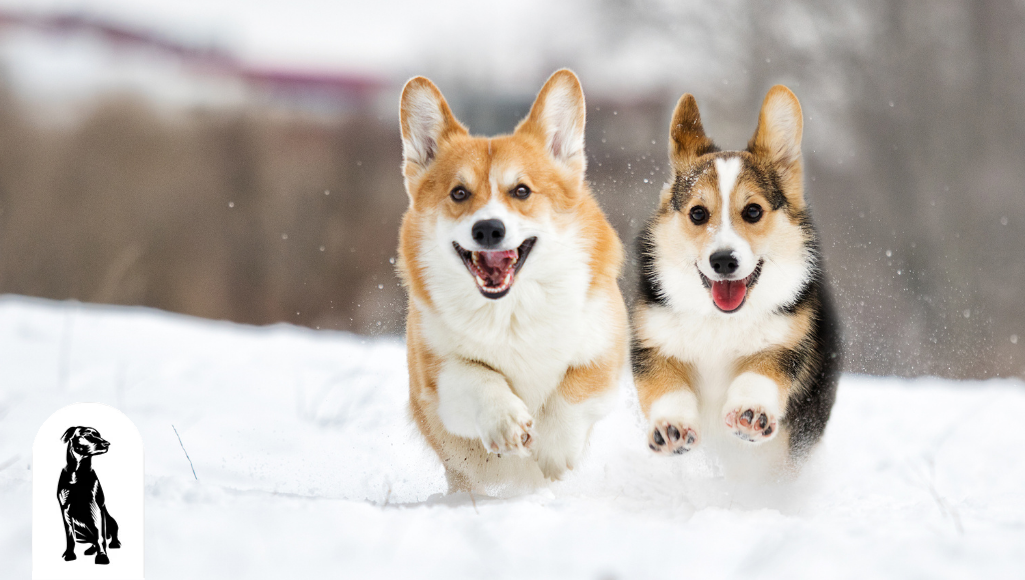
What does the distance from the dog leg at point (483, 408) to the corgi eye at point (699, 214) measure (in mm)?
1044

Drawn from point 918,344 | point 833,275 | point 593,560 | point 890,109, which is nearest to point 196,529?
point 593,560

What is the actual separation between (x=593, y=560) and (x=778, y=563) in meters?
0.52

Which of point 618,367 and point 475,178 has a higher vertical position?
point 475,178

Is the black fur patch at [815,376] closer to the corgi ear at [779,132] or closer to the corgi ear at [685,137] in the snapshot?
the corgi ear at [779,132]

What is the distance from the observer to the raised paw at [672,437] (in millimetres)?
2904

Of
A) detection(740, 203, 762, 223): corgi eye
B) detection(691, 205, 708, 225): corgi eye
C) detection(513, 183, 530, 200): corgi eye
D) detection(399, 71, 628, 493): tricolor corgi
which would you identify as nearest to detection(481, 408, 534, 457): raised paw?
detection(399, 71, 628, 493): tricolor corgi

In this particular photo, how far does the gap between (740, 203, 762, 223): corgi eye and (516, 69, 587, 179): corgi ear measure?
2.42ft

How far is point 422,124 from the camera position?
337 centimetres

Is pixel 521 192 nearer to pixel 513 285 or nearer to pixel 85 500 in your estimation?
pixel 513 285

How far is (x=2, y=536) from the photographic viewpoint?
7.85 ft

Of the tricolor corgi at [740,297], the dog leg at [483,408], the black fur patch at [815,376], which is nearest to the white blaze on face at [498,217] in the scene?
the dog leg at [483,408]

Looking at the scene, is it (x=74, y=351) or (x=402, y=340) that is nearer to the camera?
(x=402, y=340)

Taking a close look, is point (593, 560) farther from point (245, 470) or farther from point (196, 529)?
point (245, 470)

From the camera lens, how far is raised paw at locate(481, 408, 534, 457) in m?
2.80
